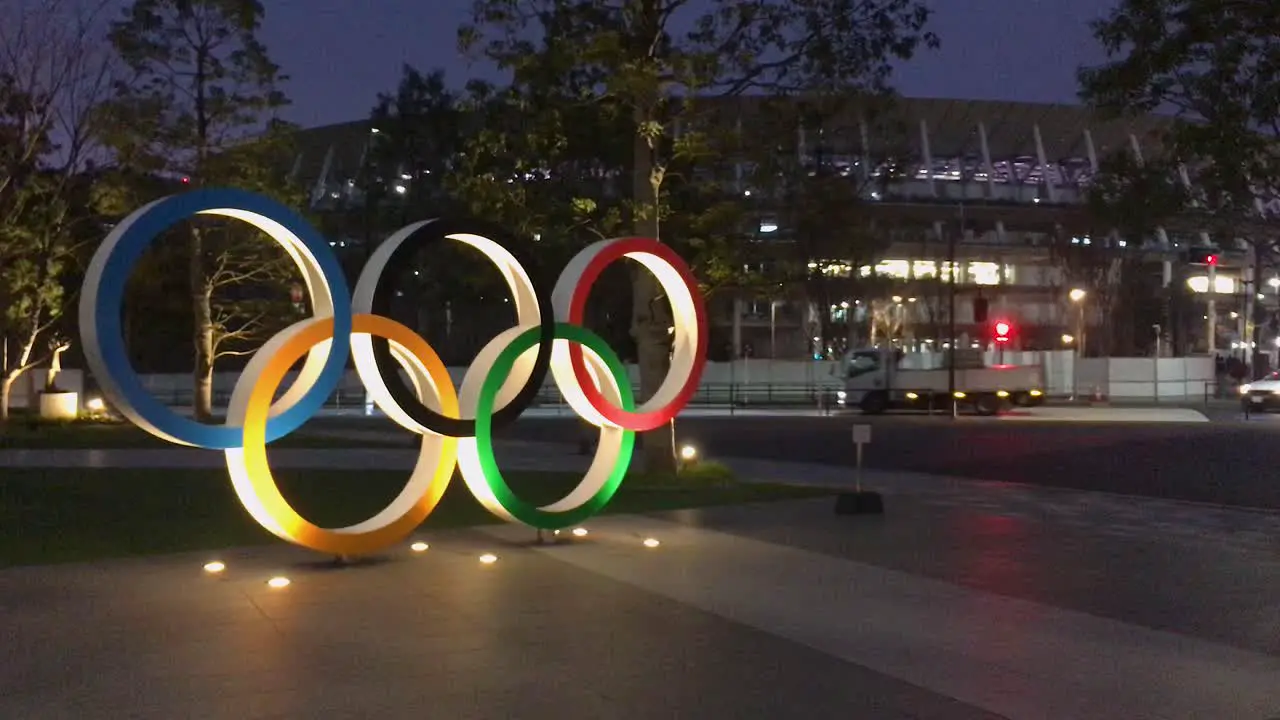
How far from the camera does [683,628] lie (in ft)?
32.9

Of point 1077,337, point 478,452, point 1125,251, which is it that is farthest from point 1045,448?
point 1077,337

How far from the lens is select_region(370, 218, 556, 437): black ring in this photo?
12.9 meters

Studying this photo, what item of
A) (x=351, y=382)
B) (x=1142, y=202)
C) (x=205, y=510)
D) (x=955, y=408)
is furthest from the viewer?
(x=351, y=382)

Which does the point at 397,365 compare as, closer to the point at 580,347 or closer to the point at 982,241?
the point at 580,347

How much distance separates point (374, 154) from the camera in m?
51.0

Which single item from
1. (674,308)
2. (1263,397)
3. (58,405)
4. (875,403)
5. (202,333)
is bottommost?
(875,403)

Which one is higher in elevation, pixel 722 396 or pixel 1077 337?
pixel 1077 337

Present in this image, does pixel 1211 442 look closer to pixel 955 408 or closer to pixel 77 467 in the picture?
pixel 955 408

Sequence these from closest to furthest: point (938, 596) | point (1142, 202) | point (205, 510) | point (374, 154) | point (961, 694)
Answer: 1. point (961, 694)
2. point (938, 596)
3. point (1142, 202)
4. point (205, 510)
5. point (374, 154)

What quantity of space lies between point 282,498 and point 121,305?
93.0 inches

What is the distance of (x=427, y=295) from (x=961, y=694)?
44.6 meters

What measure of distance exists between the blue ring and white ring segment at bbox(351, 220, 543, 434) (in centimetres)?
34

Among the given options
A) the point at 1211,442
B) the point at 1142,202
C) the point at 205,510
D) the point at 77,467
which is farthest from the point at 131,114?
the point at 1211,442

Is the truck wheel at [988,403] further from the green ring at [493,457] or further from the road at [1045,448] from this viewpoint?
the green ring at [493,457]
